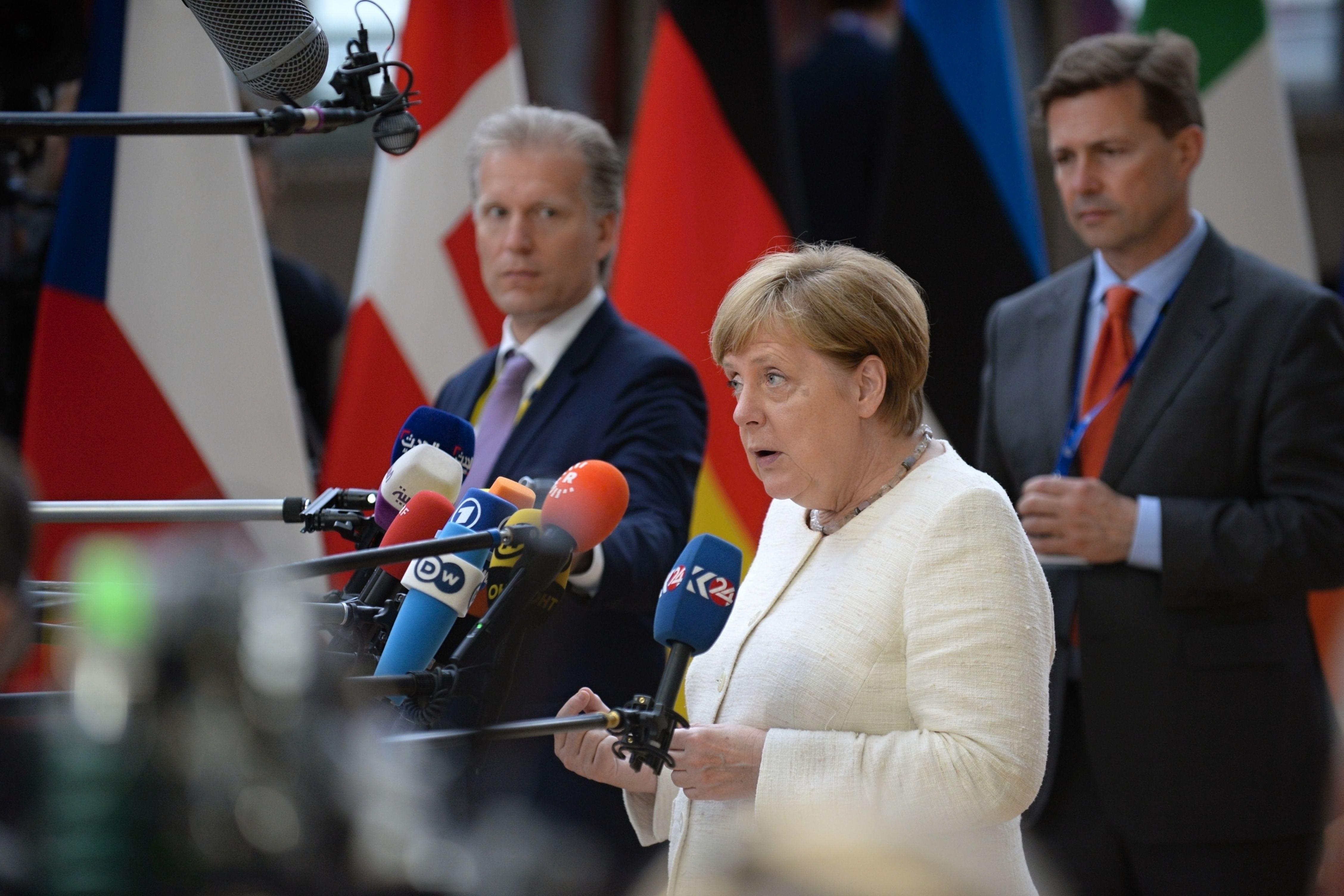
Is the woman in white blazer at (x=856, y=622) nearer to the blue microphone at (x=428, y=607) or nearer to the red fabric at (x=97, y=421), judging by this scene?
the blue microphone at (x=428, y=607)

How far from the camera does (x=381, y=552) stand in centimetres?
115

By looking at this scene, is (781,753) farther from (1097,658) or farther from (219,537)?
(1097,658)

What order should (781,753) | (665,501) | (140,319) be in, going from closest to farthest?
(781,753)
(665,501)
(140,319)

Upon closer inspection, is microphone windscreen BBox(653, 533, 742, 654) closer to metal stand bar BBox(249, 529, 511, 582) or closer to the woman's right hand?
the woman's right hand

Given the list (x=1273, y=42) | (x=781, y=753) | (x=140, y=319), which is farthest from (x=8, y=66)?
(x=1273, y=42)

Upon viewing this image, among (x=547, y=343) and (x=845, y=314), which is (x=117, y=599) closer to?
(x=845, y=314)

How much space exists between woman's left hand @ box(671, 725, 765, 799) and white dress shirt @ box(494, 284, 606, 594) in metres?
0.95

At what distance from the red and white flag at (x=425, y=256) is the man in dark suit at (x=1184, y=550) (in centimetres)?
154

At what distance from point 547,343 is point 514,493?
85cm

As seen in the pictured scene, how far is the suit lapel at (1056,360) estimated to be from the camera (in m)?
2.55

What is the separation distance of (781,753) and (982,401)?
1472 millimetres

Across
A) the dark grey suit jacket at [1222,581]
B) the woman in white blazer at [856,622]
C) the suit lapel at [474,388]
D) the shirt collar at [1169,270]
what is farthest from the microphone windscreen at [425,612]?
the shirt collar at [1169,270]

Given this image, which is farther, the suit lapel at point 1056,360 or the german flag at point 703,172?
the german flag at point 703,172

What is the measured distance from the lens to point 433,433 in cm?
162
